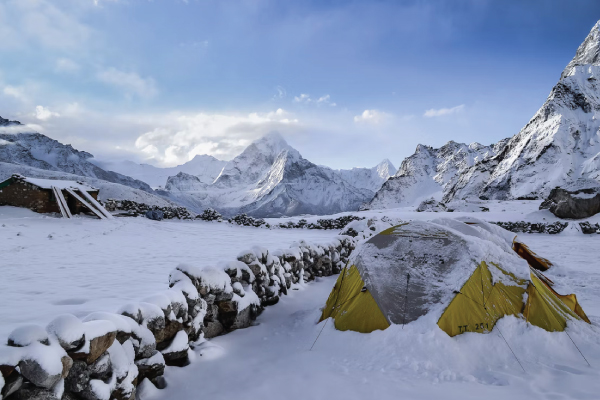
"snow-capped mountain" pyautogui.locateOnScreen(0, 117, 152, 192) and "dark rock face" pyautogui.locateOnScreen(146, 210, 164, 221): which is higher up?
"snow-capped mountain" pyautogui.locateOnScreen(0, 117, 152, 192)

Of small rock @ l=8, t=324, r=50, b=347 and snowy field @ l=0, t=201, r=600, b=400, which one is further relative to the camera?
snowy field @ l=0, t=201, r=600, b=400

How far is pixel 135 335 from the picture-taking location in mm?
3475

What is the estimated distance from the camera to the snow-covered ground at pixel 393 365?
3738mm

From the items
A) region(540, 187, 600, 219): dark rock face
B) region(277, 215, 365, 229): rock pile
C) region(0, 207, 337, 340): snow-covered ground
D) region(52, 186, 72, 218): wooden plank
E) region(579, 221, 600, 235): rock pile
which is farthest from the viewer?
region(277, 215, 365, 229): rock pile

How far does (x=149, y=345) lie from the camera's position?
360 cm

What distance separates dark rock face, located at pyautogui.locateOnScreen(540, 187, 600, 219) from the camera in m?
20.7

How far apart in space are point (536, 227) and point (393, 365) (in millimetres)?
19937

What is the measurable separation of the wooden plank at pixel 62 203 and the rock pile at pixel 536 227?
1057 inches

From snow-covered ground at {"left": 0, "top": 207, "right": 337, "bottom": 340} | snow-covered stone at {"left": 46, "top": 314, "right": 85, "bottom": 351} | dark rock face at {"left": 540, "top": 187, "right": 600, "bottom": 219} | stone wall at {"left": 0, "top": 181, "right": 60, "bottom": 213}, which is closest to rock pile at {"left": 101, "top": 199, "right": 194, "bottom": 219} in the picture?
stone wall at {"left": 0, "top": 181, "right": 60, "bottom": 213}

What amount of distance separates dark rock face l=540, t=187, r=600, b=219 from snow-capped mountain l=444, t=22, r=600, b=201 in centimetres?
3707

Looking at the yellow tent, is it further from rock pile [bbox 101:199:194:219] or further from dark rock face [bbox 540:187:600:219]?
rock pile [bbox 101:199:194:219]

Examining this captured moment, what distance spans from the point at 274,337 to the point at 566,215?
79.3ft

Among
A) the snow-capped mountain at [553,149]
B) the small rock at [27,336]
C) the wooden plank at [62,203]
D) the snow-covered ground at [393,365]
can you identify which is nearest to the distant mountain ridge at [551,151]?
the snow-capped mountain at [553,149]

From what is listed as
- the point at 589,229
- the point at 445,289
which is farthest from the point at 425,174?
the point at 445,289
